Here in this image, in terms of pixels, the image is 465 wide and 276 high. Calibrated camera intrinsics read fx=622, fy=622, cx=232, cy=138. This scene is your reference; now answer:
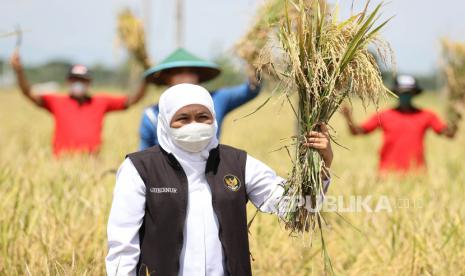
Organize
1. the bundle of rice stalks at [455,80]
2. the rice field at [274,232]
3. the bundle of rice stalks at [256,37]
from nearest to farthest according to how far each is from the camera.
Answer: the rice field at [274,232] < the bundle of rice stalks at [256,37] < the bundle of rice stalks at [455,80]

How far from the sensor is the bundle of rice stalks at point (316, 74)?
239 centimetres

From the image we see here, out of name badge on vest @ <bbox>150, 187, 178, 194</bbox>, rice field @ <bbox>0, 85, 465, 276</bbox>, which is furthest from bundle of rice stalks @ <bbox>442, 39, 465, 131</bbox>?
name badge on vest @ <bbox>150, 187, 178, 194</bbox>

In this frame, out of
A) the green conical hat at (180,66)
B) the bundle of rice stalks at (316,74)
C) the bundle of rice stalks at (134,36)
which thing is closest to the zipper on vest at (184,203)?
the bundle of rice stalks at (316,74)

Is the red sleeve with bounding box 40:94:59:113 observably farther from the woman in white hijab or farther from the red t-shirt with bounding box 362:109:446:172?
the woman in white hijab

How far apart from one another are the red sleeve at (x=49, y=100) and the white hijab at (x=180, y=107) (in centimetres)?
410

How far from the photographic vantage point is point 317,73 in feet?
7.82

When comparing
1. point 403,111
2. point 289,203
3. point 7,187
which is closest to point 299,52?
point 289,203

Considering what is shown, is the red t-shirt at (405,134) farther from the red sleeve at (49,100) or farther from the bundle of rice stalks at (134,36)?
the red sleeve at (49,100)

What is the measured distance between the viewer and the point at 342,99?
2473 millimetres

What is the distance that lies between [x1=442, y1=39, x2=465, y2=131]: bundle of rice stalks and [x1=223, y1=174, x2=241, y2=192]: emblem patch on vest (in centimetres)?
400

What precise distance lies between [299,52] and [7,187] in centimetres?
268

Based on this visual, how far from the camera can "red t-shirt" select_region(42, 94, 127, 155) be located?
6273 mm

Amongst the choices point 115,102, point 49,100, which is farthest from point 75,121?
point 115,102

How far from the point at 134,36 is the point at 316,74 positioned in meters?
4.25
